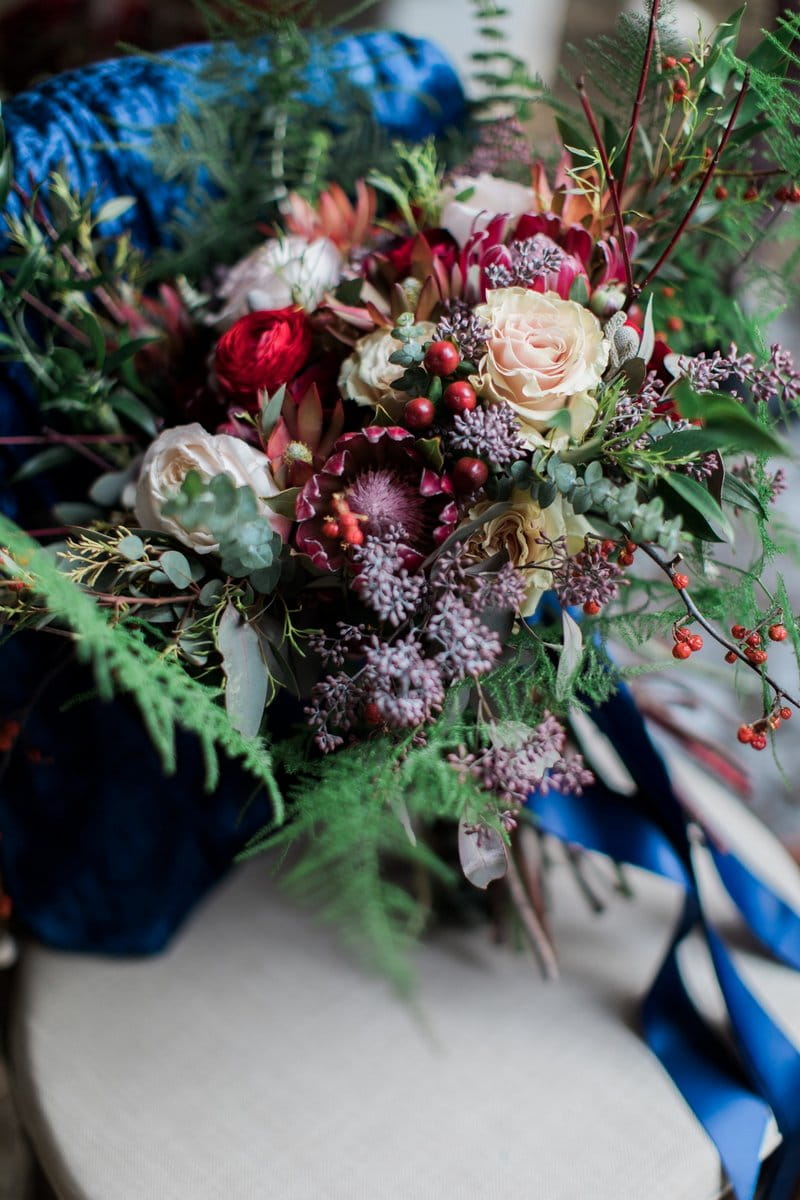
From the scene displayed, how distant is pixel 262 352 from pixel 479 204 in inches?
7.0

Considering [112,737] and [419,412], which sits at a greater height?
[419,412]

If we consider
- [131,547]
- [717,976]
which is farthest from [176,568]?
[717,976]

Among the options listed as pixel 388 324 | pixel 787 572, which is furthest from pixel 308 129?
pixel 787 572

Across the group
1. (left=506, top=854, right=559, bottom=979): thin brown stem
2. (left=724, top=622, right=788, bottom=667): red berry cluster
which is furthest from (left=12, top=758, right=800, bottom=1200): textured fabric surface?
(left=724, top=622, right=788, bottom=667): red berry cluster

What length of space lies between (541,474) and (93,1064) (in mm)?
578

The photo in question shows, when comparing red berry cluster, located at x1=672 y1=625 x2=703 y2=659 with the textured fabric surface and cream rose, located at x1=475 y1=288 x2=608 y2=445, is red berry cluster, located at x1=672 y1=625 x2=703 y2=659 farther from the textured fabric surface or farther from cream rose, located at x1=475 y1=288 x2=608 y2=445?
the textured fabric surface

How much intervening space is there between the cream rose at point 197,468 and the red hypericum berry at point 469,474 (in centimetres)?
10

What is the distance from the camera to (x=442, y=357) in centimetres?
49

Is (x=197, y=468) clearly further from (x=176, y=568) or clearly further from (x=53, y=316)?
(x=53, y=316)

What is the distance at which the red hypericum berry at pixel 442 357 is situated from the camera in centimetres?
49

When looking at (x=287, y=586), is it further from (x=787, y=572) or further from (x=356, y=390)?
(x=787, y=572)

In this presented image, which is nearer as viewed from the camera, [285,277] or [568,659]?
[568,659]

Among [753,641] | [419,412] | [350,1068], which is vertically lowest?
[350,1068]

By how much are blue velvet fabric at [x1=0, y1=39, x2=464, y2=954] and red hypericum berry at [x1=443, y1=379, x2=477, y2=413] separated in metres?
0.39
